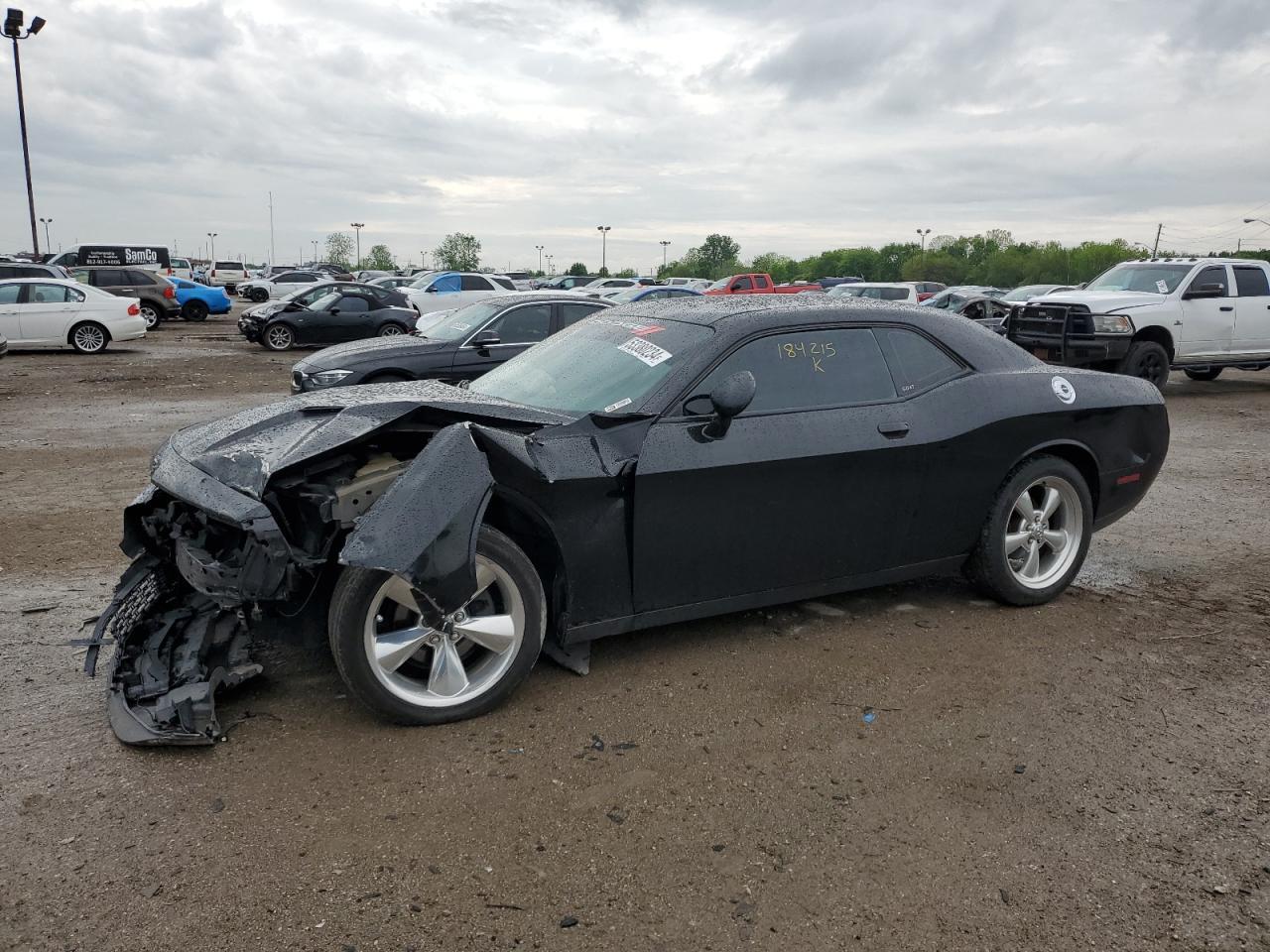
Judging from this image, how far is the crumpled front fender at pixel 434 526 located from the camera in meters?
3.11

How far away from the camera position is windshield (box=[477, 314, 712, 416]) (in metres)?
4.19

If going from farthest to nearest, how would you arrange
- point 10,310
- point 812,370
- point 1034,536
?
1. point 10,310
2. point 1034,536
3. point 812,370

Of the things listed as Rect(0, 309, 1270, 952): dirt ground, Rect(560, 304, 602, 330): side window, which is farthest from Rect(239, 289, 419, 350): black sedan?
Rect(0, 309, 1270, 952): dirt ground

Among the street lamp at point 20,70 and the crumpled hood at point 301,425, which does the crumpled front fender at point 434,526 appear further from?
the street lamp at point 20,70

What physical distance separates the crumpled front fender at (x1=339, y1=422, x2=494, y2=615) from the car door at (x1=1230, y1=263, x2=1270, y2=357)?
48.7 feet

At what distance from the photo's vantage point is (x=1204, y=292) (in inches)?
555

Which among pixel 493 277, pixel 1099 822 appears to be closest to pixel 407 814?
pixel 1099 822

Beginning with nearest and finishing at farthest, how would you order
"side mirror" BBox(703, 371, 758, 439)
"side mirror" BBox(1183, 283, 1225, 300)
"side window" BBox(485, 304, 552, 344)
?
1. "side mirror" BBox(703, 371, 758, 439)
2. "side window" BBox(485, 304, 552, 344)
3. "side mirror" BBox(1183, 283, 1225, 300)

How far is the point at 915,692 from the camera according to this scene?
397cm

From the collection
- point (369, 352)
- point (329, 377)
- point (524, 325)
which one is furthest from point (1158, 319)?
point (329, 377)

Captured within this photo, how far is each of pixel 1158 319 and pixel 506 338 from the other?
940cm

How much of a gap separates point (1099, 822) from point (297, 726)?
9.22 ft

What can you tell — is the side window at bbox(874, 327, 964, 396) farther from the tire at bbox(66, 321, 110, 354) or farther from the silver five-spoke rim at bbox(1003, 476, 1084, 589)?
the tire at bbox(66, 321, 110, 354)

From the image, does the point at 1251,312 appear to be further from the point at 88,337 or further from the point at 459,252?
the point at 459,252
